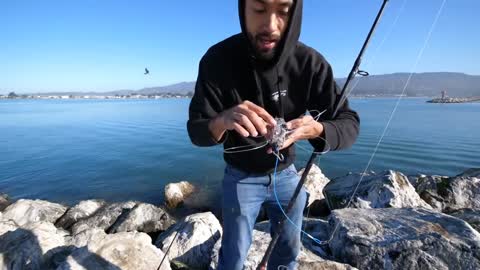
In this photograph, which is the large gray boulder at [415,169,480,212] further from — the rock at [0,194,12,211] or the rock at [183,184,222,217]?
the rock at [0,194,12,211]

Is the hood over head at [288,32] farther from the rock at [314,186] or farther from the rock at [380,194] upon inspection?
the rock at [314,186]

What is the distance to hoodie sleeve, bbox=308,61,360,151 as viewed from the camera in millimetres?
2573

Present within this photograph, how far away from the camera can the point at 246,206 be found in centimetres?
296

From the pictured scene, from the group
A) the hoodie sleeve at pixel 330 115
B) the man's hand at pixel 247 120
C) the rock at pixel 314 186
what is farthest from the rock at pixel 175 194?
the man's hand at pixel 247 120

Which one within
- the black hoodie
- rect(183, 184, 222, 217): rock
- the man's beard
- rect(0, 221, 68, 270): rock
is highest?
the man's beard

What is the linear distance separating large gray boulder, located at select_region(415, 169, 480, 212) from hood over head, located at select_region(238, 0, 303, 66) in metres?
9.44

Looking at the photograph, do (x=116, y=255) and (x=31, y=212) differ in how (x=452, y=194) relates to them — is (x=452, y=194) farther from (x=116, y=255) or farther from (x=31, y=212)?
(x=31, y=212)

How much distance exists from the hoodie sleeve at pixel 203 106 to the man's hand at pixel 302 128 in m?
0.63

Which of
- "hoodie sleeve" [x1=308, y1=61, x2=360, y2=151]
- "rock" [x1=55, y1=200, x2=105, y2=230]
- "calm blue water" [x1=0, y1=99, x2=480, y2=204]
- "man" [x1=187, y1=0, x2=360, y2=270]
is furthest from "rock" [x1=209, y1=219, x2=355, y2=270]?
"calm blue water" [x1=0, y1=99, x2=480, y2=204]

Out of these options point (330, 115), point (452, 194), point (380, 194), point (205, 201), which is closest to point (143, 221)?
point (205, 201)

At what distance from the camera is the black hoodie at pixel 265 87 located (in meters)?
2.74

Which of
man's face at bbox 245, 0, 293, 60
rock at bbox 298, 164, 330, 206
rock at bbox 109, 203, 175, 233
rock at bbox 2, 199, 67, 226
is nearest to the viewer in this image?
man's face at bbox 245, 0, 293, 60

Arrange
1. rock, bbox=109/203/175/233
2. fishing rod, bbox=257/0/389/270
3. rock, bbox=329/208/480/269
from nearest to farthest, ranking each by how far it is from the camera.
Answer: fishing rod, bbox=257/0/389/270
rock, bbox=329/208/480/269
rock, bbox=109/203/175/233

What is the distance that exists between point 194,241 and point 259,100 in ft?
16.8
